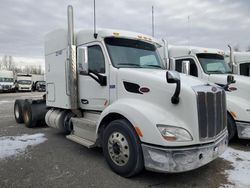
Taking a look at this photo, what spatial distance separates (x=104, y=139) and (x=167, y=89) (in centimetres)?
153

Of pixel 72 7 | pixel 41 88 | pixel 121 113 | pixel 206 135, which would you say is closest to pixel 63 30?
pixel 72 7

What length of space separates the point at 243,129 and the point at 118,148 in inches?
136

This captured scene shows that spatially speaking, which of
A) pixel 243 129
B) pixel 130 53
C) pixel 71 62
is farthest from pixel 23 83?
pixel 243 129

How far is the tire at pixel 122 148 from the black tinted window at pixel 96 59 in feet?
4.20

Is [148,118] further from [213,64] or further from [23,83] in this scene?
[23,83]

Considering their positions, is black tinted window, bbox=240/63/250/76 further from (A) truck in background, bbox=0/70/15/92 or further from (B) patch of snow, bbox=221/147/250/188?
(A) truck in background, bbox=0/70/15/92

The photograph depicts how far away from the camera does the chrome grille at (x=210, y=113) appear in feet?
12.2

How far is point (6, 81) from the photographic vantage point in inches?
1342

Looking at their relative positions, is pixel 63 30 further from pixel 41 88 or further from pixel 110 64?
pixel 41 88

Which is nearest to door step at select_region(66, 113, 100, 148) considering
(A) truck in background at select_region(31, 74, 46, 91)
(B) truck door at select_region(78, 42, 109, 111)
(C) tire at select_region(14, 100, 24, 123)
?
(B) truck door at select_region(78, 42, 109, 111)

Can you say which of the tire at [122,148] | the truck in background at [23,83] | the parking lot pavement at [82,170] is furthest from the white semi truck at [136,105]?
the truck in background at [23,83]

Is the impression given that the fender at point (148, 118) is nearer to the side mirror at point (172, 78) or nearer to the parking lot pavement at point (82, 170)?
the side mirror at point (172, 78)

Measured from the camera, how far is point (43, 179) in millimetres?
4094

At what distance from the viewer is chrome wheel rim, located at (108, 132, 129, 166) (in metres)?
4.07
